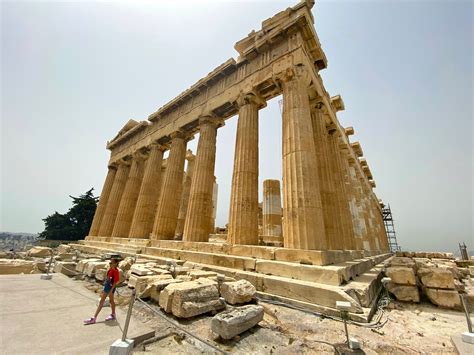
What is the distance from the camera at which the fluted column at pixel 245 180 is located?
8469mm

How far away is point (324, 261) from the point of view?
5.55 m

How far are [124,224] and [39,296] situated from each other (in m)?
13.5

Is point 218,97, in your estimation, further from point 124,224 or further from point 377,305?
point 124,224

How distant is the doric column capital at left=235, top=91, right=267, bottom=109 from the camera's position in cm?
1044

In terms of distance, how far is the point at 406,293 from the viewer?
502 cm

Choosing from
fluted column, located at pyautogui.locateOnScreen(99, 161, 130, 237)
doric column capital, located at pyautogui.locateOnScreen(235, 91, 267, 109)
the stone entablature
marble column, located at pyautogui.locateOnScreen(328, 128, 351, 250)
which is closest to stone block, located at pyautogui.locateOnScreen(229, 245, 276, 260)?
the stone entablature

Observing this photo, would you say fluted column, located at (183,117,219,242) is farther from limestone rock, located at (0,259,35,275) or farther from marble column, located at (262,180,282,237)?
limestone rock, located at (0,259,35,275)

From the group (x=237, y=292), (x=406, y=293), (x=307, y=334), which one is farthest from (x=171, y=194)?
(x=406, y=293)

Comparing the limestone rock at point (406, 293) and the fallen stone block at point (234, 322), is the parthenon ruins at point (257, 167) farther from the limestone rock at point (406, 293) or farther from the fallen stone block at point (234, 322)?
the fallen stone block at point (234, 322)

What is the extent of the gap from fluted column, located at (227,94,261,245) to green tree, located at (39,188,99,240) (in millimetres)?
32933

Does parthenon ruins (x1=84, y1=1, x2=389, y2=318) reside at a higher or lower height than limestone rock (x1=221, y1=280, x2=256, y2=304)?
higher

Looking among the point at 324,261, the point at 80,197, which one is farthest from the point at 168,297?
the point at 80,197

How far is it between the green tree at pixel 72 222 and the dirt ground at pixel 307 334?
1388 inches

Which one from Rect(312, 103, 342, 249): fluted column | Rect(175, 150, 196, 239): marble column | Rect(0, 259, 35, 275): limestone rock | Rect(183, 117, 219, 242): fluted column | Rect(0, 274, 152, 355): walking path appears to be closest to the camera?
Rect(0, 274, 152, 355): walking path
